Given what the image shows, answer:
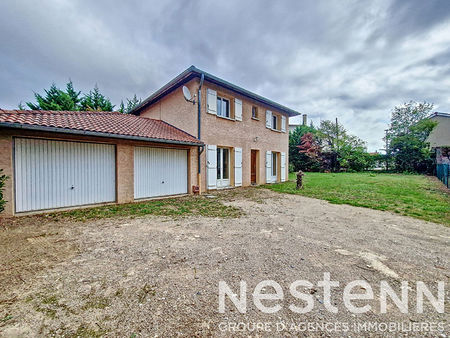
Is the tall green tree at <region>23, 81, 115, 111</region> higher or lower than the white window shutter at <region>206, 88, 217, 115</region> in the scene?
higher

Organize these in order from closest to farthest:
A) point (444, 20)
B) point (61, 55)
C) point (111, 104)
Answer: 1. point (444, 20)
2. point (61, 55)
3. point (111, 104)

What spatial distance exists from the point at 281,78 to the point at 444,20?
26.2 feet

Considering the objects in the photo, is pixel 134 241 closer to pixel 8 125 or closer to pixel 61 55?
pixel 8 125

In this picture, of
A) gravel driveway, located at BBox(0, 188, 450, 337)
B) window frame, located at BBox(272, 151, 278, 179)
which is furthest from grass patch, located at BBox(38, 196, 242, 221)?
window frame, located at BBox(272, 151, 278, 179)

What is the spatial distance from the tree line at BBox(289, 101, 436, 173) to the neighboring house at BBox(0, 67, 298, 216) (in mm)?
11132

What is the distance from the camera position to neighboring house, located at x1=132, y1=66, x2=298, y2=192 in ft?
28.6

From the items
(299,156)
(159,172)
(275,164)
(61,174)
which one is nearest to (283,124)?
(275,164)

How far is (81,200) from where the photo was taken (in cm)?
577

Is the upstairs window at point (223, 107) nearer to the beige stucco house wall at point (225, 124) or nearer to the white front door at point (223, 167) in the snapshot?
the beige stucco house wall at point (225, 124)

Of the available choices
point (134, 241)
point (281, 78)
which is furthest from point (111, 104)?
point (134, 241)

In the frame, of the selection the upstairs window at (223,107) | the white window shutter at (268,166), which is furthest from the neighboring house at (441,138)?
the upstairs window at (223,107)

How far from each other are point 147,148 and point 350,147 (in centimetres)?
2456

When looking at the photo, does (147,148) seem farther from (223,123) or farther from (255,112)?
(255,112)

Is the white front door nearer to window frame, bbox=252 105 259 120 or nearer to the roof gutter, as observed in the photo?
the roof gutter
